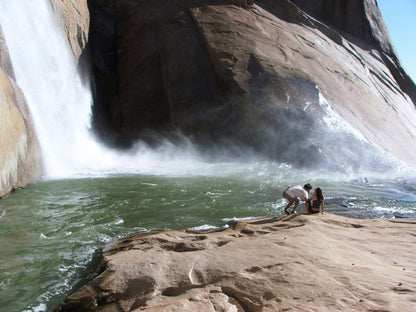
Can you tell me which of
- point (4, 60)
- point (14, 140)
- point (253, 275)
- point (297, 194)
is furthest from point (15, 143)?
point (253, 275)

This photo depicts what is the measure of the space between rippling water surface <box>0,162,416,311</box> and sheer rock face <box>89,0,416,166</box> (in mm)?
2552

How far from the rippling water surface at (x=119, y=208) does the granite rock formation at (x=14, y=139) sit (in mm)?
382

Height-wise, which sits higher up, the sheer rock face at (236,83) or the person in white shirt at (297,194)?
the sheer rock face at (236,83)

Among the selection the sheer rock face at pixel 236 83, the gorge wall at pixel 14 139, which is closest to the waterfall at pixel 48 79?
the gorge wall at pixel 14 139

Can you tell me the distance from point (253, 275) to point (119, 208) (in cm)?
433

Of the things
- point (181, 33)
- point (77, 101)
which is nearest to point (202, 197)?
point (77, 101)

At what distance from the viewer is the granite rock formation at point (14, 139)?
295 inches

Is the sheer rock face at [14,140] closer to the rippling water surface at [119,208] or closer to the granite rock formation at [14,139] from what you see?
the granite rock formation at [14,139]

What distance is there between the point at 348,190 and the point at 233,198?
3.51 meters

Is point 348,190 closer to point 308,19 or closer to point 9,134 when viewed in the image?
point 9,134

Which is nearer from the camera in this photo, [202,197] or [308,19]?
[202,197]

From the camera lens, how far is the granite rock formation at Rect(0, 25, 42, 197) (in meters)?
7.50

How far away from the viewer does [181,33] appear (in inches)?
698

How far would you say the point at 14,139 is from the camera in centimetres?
801
